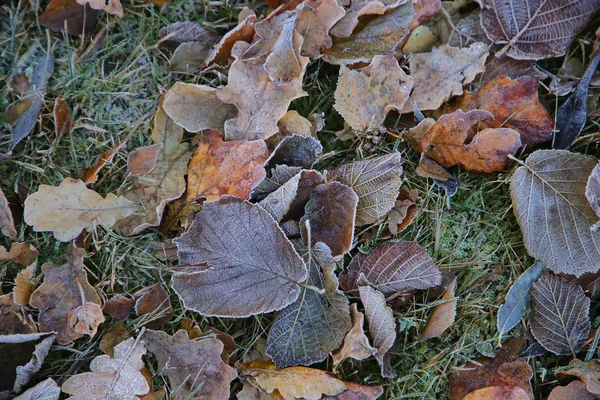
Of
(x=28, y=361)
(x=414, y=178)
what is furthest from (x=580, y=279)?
(x=28, y=361)

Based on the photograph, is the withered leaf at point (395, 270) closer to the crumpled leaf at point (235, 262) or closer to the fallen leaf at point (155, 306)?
the crumpled leaf at point (235, 262)

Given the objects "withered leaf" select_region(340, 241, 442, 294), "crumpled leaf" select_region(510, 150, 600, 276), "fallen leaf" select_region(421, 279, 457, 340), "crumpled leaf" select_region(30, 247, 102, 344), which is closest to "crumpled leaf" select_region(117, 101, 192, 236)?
"crumpled leaf" select_region(30, 247, 102, 344)

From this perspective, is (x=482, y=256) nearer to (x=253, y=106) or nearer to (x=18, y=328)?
(x=253, y=106)

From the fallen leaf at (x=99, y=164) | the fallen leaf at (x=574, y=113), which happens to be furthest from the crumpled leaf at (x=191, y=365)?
the fallen leaf at (x=574, y=113)

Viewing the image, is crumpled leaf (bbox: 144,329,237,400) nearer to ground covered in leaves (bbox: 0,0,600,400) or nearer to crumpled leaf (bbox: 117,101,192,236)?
ground covered in leaves (bbox: 0,0,600,400)

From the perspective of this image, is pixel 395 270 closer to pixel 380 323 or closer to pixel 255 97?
pixel 380 323

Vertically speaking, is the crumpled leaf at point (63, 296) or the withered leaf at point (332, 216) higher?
the withered leaf at point (332, 216)
